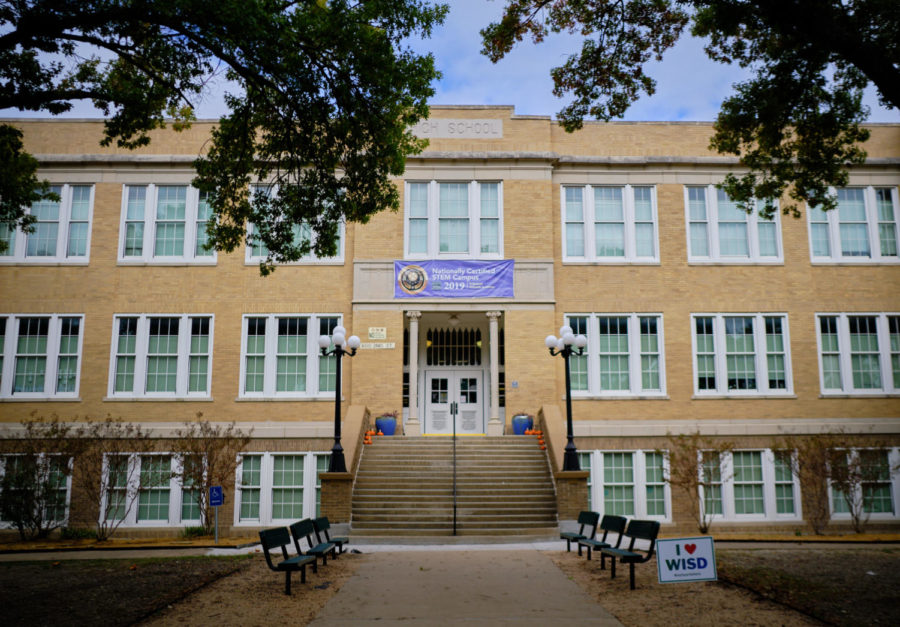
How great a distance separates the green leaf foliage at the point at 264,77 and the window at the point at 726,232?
11512mm

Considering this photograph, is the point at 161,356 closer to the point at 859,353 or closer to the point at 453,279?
the point at 453,279

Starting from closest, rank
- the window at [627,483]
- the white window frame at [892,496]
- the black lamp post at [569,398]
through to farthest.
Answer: the black lamp post at [569,398], the white window frame at [892,496], the window at [627,483]

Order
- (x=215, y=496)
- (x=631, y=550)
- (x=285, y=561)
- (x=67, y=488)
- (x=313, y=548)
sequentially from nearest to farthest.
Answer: (x=285, y=561), (x=631, y=550), (x=313, y=548), (x=215, y=496), (x=67, y=488)

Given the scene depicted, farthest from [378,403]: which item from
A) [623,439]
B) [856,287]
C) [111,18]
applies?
[856,287]

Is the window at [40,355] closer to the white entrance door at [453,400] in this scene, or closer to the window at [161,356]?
the window at [161,356]

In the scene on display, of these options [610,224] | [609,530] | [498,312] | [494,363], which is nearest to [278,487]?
[494,363]

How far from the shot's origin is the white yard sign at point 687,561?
26.0 ft

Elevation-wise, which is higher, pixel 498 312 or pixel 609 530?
pixel 498 312

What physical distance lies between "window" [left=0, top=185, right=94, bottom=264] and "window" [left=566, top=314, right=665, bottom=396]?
1520 cm

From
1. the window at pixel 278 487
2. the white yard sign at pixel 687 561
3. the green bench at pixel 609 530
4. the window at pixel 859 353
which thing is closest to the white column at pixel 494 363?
the window at pixel 278 487

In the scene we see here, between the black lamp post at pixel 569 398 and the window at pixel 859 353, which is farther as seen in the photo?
the window at pixel 859 353

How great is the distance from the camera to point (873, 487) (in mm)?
19203

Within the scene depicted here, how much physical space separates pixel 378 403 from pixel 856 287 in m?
15.1

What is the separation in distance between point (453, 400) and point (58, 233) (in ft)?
43.6
